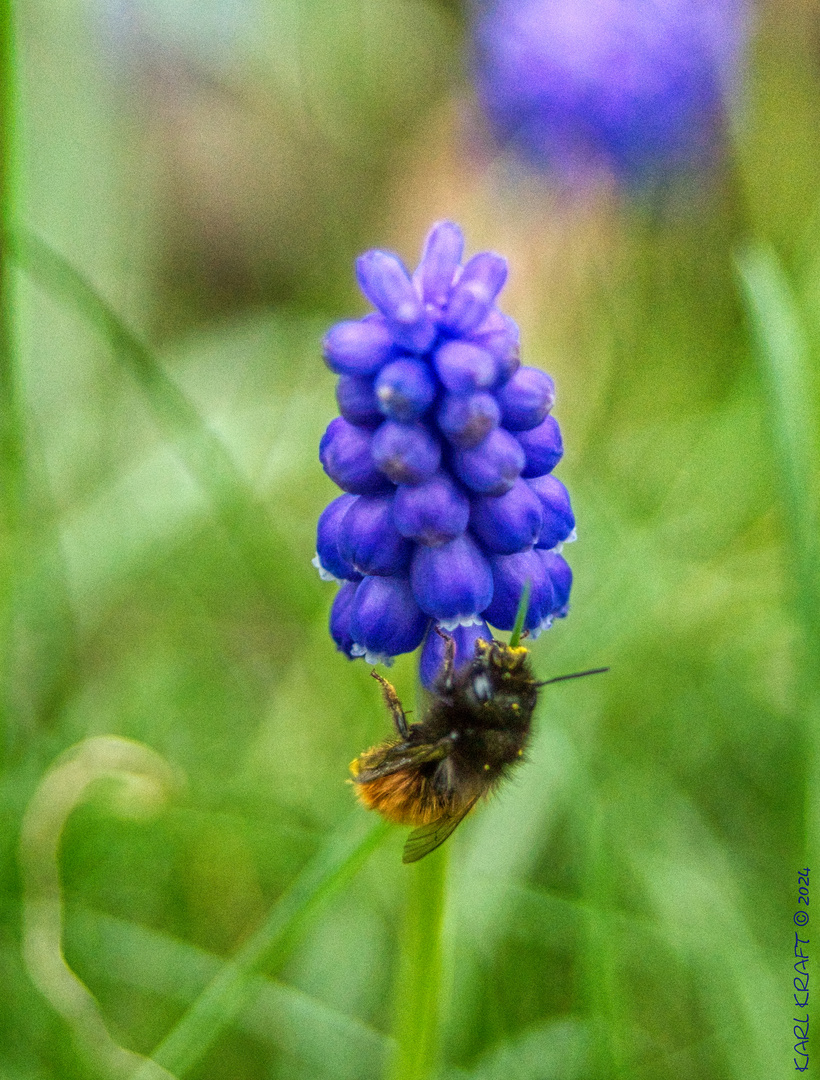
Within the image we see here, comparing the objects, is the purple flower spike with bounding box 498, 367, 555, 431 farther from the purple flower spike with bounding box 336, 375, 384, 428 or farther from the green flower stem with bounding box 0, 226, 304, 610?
the green flower stem with bounding box 0, 226, 304, 610

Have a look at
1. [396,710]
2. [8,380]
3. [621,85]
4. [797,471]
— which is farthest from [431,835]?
[621,85]

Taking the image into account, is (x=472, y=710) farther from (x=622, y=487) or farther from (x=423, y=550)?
(x=622, y=487)

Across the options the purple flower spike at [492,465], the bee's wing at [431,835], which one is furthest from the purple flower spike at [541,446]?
the bee's wing at [431,835]

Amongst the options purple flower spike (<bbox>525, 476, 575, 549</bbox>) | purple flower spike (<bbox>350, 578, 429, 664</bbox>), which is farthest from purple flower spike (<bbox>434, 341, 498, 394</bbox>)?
purple flower spike (<bbox>350, 578, 429, 664</bbox>)

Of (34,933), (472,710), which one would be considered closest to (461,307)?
(472,710)

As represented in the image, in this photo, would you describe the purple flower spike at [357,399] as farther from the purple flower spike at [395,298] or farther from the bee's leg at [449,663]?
the bee's leg at [449,663]

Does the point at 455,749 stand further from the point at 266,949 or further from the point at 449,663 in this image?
the point at 266,949

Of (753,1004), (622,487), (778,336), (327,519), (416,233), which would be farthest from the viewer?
(416,233)
